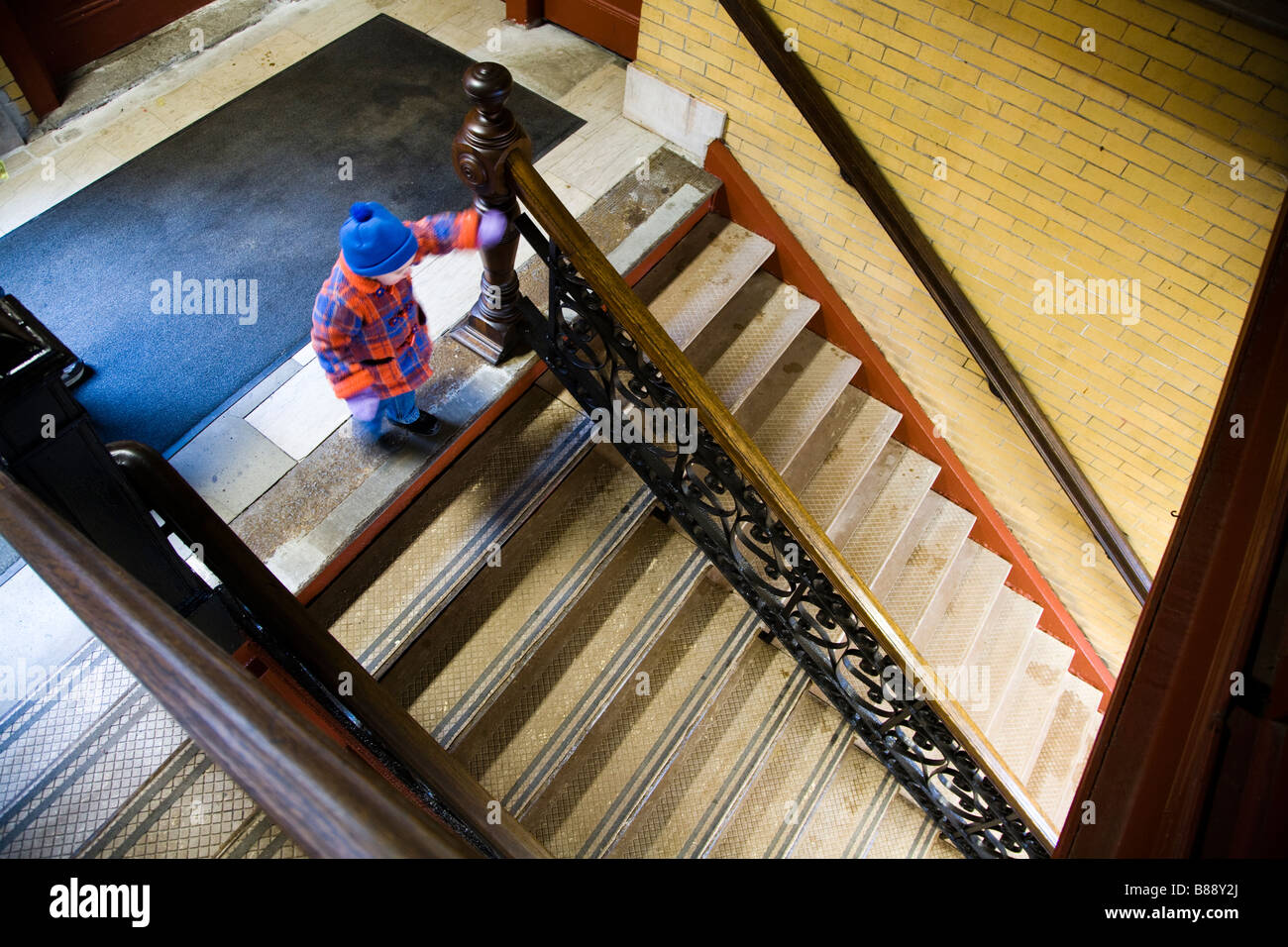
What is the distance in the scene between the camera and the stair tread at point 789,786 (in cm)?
396

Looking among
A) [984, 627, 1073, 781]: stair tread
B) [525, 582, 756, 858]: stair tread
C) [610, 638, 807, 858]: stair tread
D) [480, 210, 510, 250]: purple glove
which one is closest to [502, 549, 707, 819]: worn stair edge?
[525, 582, 756, 858]: stair tread

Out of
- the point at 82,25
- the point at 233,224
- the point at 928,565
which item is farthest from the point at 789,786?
the point at 82,25

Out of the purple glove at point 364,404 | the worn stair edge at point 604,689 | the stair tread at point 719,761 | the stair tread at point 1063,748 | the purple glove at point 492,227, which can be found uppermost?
the purple glove at point 492,227

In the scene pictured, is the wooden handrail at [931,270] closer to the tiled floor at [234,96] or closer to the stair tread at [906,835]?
the tiled floor at [234,96]

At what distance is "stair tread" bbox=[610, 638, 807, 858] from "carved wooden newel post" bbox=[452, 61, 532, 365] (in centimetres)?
203

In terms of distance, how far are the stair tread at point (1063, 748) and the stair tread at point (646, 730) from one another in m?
2.33

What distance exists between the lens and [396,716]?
2045 millimetres

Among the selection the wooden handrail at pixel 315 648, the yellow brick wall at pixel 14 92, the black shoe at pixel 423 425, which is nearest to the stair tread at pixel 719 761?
the wooden handrail at pixel 315 648

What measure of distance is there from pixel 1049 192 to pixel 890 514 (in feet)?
6.29

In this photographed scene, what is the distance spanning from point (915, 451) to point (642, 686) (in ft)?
8.02

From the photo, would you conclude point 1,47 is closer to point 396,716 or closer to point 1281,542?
point 396,716

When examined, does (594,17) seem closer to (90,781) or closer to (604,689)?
(604,689)

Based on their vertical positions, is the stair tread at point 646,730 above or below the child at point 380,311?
below

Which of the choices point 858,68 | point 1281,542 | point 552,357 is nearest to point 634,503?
point 552,357
